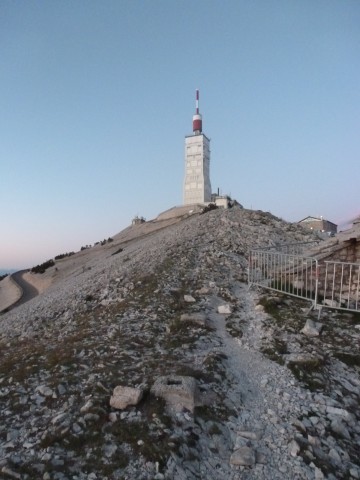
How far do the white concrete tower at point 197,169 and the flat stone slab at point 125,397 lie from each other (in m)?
72.1

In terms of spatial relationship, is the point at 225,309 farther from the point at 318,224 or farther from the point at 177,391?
the point at 318,224

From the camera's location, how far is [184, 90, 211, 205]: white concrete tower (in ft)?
259

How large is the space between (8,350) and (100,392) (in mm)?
5771

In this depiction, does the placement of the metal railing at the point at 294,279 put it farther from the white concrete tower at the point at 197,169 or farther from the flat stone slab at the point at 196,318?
the white concrete tower at the point at 197,169

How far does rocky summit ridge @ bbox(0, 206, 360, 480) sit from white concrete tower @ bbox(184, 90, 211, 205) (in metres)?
65.7

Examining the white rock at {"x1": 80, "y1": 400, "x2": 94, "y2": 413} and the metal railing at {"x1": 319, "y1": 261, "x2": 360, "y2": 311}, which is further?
→ the metal railing at {"x1": 319, "y1": 261, "x2": 360, "y2": 311}

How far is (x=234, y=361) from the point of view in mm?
8891

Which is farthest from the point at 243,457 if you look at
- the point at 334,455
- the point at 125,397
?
the point at 125,397

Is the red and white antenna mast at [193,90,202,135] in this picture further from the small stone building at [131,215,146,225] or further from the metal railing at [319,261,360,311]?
the metal railing at [319,261,360,311]

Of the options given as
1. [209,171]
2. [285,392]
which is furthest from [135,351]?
[209,171]

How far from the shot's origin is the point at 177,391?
691cm

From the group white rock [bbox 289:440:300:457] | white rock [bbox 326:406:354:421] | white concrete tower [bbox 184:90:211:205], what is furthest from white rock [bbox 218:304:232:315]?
white concrete tower [bbox 184:90:211:205]

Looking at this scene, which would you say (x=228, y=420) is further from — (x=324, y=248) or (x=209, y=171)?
(x=209, y=171)

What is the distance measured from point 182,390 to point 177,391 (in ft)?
0.34
